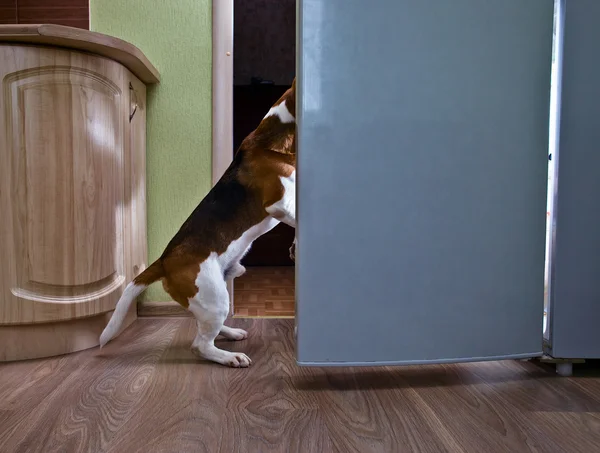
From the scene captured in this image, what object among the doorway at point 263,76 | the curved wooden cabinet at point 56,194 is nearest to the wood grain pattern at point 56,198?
the curved wooden cabinet at point 56,194

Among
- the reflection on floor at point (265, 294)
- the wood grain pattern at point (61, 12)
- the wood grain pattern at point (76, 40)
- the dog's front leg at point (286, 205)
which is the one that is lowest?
the reflection on floor at point (265, 294)

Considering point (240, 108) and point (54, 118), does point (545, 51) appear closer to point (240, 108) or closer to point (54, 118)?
point (54, 118)

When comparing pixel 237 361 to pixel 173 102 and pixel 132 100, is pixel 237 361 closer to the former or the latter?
pixel 132 100

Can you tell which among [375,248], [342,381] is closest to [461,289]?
[375,248]

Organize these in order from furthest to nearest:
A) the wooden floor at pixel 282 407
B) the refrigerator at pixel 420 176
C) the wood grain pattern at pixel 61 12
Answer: the wood grain pattern at pixel 61 12 → the refrigerator at pixel 420 176 → the wooden floor at pixel 282 407

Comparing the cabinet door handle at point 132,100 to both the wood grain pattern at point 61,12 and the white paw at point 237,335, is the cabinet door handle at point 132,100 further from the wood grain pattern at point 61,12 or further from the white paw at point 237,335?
the white paw at point 237,335

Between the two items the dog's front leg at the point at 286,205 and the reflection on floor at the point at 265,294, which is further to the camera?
the reflection on floor at the point at 265,294

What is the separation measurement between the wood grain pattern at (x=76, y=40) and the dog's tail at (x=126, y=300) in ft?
2.26

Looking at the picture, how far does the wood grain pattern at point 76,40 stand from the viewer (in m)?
1.34

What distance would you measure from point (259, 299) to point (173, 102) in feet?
3.94

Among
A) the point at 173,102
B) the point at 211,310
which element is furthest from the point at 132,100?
the point at 211,310

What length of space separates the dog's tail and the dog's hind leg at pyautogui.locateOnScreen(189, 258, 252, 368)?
16cm

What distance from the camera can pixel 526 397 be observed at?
1151 mm

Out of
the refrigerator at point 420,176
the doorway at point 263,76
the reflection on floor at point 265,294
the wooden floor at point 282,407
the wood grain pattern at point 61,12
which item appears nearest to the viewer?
the wooden floor at point 282,407
